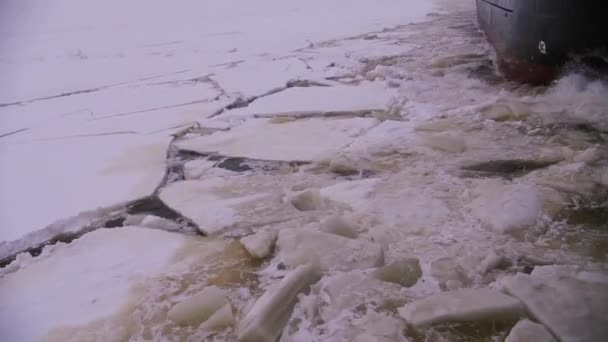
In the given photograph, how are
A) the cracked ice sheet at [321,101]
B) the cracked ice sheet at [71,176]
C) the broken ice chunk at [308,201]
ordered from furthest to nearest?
the cracked ice sheet at [321,101] → the cracked ice sheet at [71,176] → the broken ice chunk at [308,201]

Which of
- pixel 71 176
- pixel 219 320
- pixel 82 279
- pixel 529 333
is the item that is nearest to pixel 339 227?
pixel 219 320

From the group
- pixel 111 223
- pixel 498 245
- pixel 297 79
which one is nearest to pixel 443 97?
pixel 297 79

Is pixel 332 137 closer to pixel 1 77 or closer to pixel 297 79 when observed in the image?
pixel 297 79

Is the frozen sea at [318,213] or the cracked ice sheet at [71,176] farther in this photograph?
the cracked ice sheet at [71,176]

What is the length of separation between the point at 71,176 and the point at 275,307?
55.5 inches

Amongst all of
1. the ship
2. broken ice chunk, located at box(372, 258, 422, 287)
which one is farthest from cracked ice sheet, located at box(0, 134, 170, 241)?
the ship

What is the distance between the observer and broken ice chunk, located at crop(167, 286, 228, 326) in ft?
3.08

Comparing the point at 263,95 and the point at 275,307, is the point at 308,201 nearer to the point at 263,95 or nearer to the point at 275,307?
the point at 275,307

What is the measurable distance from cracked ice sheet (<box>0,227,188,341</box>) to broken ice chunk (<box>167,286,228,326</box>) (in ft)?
0.52

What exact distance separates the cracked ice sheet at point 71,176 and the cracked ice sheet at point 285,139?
10.2 inches

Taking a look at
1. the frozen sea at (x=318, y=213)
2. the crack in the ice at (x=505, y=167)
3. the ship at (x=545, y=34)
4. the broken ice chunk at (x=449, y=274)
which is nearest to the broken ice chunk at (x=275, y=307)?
the frozen sea at (x=318, y=213)

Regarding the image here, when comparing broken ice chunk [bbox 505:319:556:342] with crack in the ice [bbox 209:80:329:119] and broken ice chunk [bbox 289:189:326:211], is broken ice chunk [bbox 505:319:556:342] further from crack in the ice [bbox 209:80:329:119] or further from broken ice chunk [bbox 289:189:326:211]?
crack in the ice [bbox 209:80:329:119]

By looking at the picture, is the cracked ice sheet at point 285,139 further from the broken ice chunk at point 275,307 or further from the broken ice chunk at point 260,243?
the broken ice chunk at point 275,307

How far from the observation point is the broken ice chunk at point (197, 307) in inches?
37.0
